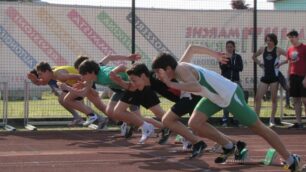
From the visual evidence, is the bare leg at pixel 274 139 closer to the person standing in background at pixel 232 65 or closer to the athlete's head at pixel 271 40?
the athlete's head at pixel 271 40

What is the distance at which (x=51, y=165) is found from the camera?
8.88m

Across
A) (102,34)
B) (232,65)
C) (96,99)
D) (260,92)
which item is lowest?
(96,99)

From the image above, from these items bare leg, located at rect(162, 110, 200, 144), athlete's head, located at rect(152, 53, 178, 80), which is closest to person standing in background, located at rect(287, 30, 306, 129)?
bare leg, located at rect(162, 110, 200, 144)

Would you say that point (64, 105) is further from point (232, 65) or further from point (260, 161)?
point (260, 161)

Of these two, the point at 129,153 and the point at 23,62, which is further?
the point at 23,62

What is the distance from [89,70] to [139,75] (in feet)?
3.46

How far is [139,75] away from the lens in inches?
422

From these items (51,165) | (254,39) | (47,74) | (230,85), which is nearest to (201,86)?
(230,85)

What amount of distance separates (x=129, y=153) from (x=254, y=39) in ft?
21.6

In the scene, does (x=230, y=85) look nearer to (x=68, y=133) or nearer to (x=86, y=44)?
(x=68, y=133)

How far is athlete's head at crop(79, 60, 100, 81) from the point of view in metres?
11.3

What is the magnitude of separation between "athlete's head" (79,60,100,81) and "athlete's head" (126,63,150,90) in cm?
76

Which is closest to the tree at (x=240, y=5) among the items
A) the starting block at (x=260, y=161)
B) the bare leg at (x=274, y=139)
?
the starting block at (x=260, y=161)

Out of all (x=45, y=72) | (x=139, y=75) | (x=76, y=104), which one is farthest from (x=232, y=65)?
(x=139, y=75)
